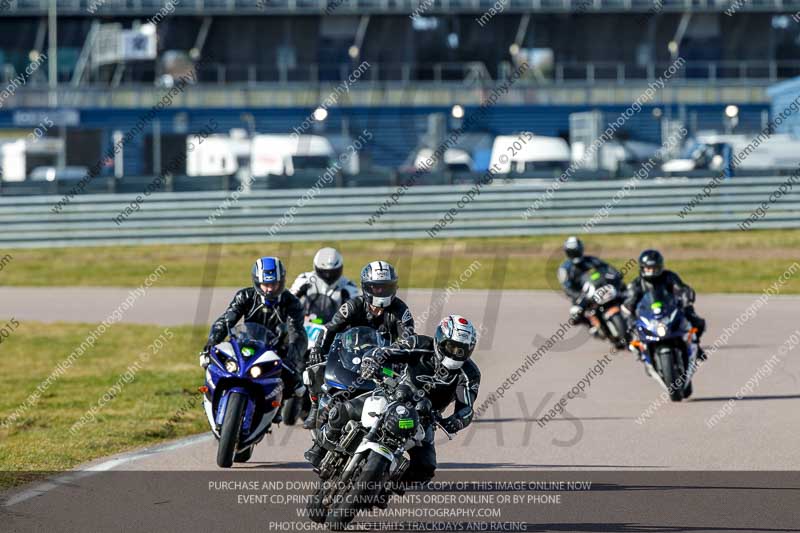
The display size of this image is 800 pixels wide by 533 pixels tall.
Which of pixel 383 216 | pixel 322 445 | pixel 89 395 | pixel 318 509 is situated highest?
pixel 383 216

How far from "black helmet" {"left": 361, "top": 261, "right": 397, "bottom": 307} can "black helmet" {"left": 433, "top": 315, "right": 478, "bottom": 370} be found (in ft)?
4.55

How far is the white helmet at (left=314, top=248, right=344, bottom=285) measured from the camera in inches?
478

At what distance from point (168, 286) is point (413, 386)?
18.8 metres

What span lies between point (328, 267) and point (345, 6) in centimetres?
4377

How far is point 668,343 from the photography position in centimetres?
1319

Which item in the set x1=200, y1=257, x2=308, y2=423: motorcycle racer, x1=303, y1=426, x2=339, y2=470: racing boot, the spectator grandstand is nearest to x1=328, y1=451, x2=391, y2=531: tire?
x1=303, y1=426, x2=339, y2=470: racing boot

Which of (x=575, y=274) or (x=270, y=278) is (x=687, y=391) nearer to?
(x=270, y=278)

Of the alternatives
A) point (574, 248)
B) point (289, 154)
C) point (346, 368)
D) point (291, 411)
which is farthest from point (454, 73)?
point (346, 368)

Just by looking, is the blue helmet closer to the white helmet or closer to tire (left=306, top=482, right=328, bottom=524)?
the white helmet

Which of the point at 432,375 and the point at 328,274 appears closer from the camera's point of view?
the point at 432,375

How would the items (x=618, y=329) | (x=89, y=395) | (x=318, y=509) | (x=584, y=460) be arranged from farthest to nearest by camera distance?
(x=618, y=329), (x=89, y=395), (x=584, y=460), (x=318, y=509)

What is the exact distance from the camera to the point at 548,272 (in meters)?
26.8

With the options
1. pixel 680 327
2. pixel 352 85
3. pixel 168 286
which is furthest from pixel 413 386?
pixel 352 85

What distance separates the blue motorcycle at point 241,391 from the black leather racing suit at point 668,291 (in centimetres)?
539
